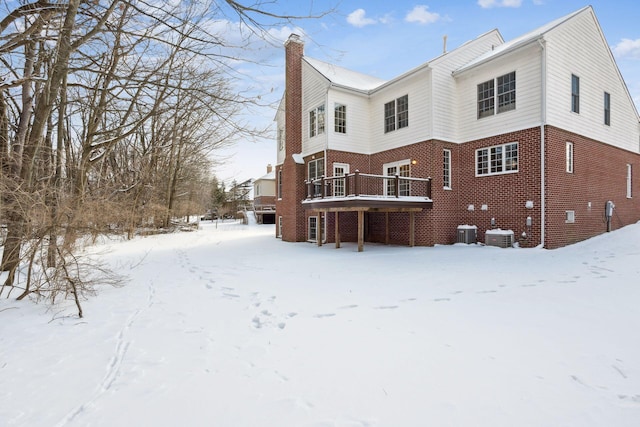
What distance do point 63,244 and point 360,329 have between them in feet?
14.2

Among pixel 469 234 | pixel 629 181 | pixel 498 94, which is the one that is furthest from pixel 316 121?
pixel 629 181

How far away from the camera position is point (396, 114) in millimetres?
13656

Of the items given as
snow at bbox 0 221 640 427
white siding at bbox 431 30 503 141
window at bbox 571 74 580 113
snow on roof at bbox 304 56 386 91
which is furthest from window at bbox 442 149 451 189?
snow at bbox 0 221 640 427

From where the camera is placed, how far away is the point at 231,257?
10.5m

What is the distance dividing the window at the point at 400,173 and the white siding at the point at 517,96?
2.27 meters

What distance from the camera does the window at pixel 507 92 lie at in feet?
36.7

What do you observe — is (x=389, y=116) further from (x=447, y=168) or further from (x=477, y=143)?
(x=477, y=143)

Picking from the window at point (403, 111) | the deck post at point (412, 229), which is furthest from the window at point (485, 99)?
the deck post at point (412, 229)

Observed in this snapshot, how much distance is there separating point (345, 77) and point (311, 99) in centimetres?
236

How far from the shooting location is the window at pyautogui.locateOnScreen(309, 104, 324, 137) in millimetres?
14602

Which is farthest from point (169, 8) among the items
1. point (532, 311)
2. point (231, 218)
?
point (231, 218)

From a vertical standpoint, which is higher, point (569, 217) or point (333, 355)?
point (569, 217)

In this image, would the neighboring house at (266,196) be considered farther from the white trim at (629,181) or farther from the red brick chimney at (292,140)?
the white trim at (629,181)

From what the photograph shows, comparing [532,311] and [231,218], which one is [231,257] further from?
[231,218]
